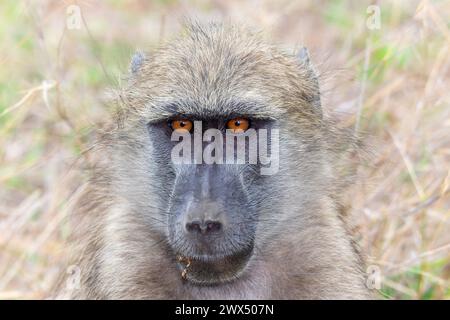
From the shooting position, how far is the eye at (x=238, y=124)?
3498 mm

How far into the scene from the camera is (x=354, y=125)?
454cm

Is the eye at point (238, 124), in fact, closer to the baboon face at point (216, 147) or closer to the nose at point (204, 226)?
the baboon face at point (216, 147)

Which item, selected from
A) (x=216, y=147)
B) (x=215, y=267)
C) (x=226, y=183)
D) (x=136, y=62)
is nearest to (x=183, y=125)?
(x=216, y=147)

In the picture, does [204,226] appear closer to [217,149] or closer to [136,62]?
[217,149]

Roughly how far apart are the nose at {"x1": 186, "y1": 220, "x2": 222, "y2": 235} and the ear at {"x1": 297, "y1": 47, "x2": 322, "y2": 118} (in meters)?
0.88

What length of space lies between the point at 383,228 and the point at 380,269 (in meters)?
0.35

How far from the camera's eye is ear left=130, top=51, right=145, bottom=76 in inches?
153

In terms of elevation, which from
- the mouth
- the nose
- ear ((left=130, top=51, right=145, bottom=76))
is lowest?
the mouth

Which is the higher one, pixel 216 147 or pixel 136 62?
pixel 136 62

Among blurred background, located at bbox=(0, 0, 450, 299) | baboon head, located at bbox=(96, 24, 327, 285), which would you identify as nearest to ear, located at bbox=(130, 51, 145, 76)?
baboon head, located at bbox=(96, 24, 327, 285)

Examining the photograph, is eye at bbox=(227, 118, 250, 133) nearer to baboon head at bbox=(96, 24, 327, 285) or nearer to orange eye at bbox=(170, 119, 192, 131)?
baboon head at bbox=(96, 24, 327, 285)

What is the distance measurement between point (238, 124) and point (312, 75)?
21.3 inches

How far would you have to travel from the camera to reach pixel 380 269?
174 inches

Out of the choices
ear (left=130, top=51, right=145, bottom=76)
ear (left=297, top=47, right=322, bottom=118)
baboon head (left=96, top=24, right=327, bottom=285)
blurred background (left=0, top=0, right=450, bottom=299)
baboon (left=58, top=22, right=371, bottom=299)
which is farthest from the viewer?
blurred background (left=0, top=0, right=450, bottom=299)
